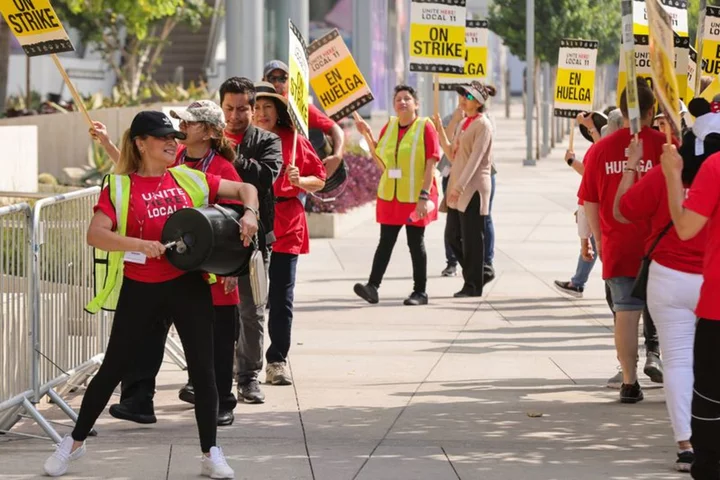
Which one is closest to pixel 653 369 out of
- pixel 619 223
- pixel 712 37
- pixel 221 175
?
pixel 619 223

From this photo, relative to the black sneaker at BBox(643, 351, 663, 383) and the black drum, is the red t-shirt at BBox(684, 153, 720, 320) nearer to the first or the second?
the black drum

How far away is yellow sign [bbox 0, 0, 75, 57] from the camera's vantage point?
907 cm

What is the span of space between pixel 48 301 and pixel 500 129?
51.6 metres

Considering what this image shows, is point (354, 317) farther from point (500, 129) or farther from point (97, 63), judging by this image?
point (500, 129)

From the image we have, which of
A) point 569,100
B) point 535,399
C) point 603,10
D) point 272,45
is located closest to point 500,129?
point 603,10

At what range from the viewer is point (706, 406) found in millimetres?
6516

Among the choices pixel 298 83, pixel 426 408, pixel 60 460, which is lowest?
pixel 426 408

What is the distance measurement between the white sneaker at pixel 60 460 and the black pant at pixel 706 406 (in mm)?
2713

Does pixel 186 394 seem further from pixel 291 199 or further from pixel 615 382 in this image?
pixel 615 382

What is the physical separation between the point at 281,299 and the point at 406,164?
13.3 ft

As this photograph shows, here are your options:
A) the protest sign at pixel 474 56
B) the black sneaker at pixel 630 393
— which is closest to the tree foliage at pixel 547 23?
the protest sign at pixel 474 56

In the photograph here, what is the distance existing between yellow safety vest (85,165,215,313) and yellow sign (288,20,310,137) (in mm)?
2098

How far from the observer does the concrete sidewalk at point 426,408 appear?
7.29 meters

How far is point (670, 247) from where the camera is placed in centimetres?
→ 706
